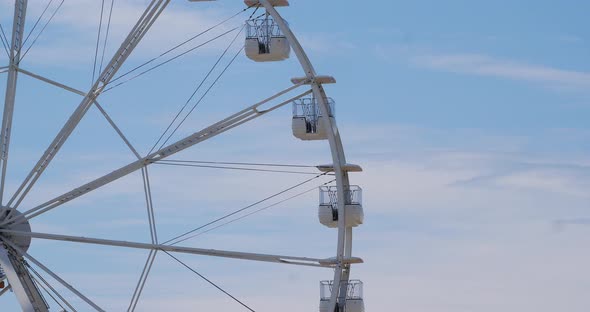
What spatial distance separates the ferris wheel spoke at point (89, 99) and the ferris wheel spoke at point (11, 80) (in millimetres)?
900

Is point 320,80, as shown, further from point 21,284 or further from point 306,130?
point 21,284

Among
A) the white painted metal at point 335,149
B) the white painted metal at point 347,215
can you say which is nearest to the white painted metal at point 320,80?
the white painted metal at point 335,149

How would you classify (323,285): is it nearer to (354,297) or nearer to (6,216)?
(354,297)

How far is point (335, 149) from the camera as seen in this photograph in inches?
2240

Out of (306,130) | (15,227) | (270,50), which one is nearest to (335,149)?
(306,130)

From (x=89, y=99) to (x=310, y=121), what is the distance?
6.01 meters

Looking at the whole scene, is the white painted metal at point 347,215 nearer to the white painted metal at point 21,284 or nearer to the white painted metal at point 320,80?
A: the white painted metal at point 320,80

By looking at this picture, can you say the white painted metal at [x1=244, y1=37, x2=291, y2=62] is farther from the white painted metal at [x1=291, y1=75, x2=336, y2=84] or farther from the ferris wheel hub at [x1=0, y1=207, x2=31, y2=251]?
the ferris wheel hub at [x1=0, y1=207, x2=31, y2=251]

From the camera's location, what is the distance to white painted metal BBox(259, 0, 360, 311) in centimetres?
5619

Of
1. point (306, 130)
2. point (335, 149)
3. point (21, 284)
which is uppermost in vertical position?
point (306, 130)

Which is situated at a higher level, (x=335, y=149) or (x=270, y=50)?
(x=270, y=50)

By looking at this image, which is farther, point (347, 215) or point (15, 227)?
point (15, 227)

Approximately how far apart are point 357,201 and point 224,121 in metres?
4.15

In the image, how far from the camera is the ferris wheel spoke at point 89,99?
57.4 metres
